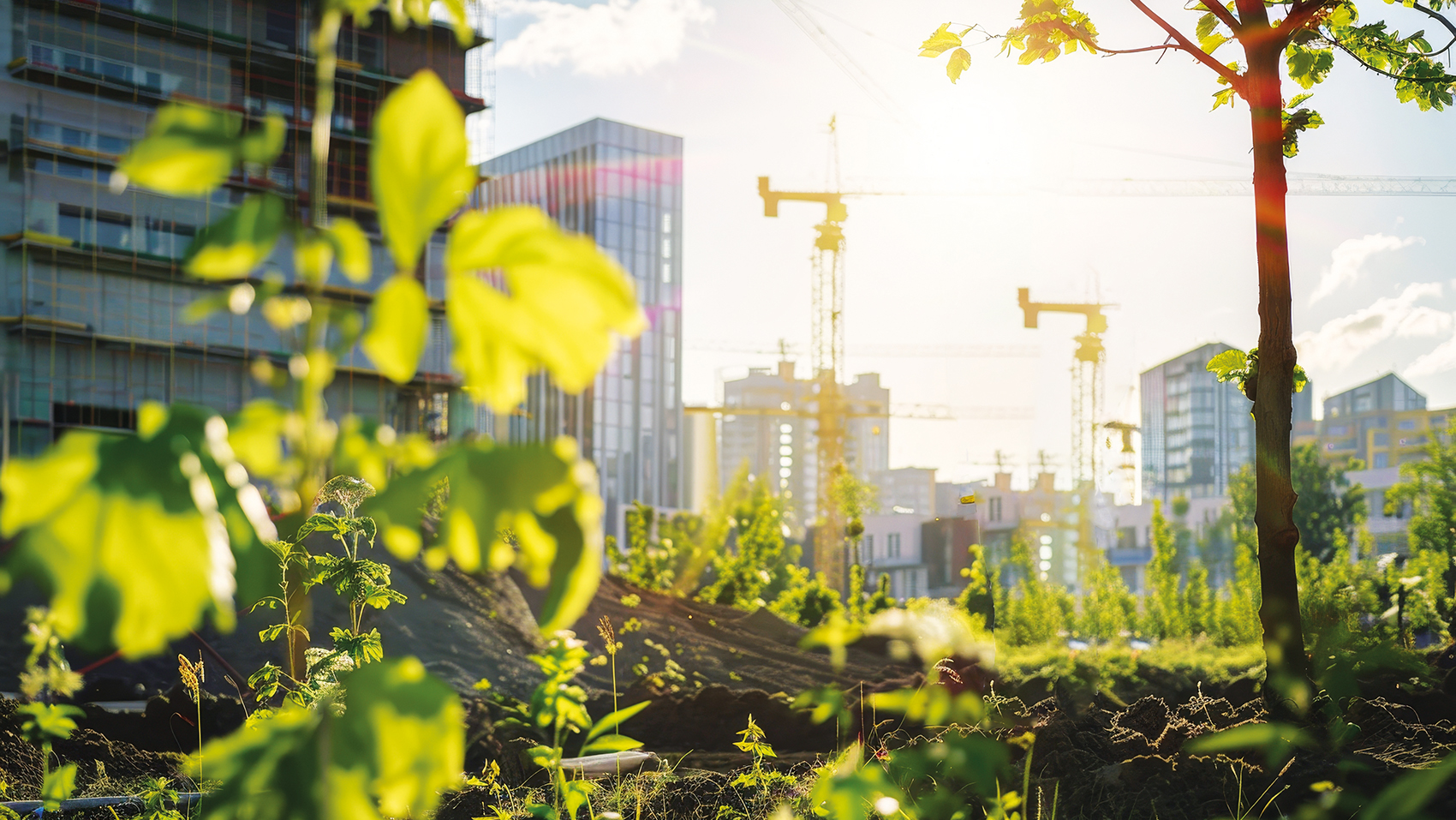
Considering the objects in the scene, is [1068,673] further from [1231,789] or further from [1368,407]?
[1368,407]

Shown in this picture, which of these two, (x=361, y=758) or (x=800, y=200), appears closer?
(x=361, y=758)

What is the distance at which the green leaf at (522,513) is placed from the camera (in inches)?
18.4

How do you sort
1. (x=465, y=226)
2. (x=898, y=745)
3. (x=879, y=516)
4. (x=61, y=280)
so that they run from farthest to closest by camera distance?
1. (x=879, y=516)
2. (x=61, y=280)
3. (x=898, y=745)
4. (x=465, y=226)

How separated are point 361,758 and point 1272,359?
12.6 feet

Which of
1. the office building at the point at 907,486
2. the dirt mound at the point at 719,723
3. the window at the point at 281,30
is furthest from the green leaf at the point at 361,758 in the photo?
the office building at the point at 907,486

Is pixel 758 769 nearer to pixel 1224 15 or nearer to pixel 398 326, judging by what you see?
pixel 398 326

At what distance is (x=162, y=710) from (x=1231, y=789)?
5459 millimetres

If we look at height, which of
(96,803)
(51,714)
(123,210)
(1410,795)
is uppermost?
(123,210)

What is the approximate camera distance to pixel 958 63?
353 cm

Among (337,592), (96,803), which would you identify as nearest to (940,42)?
(337,592)

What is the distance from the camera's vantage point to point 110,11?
1997cm

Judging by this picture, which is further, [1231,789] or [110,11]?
[110,11]

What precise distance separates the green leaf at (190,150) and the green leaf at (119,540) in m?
0.13

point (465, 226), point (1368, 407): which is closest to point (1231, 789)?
point (465, 226)
